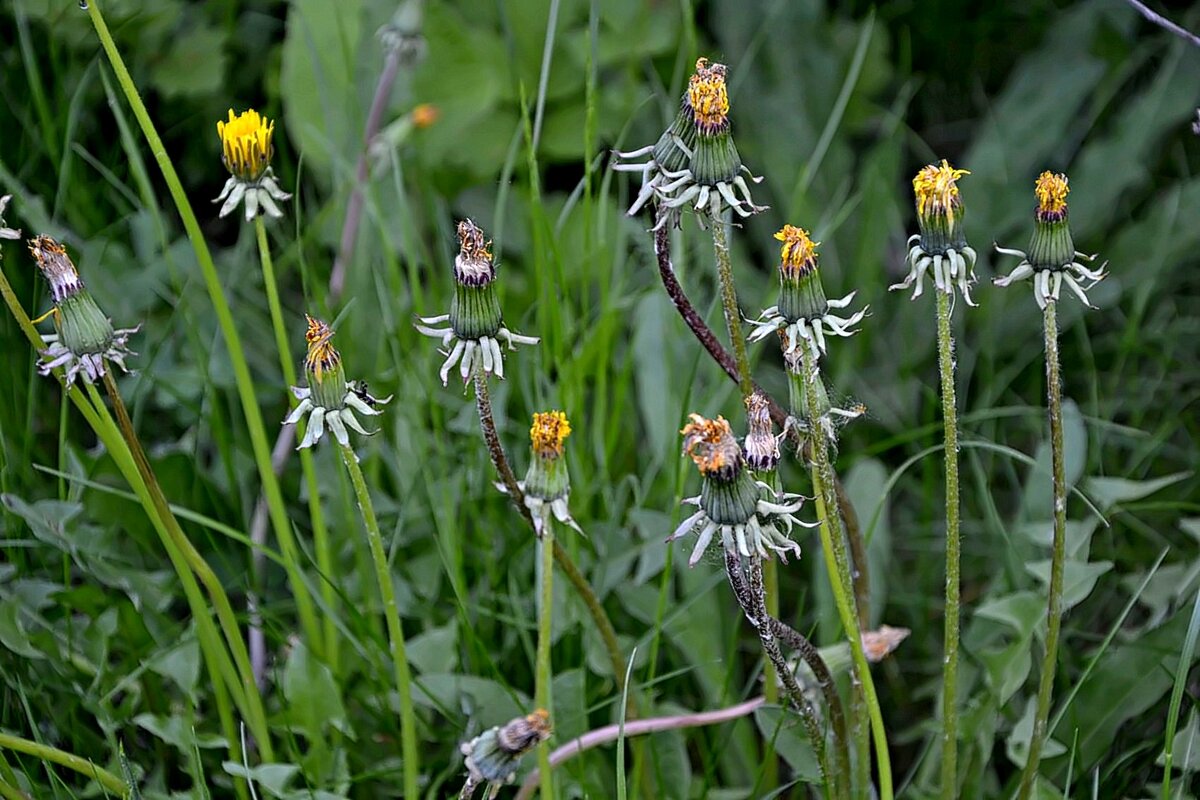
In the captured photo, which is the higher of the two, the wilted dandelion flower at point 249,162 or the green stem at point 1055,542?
the wilted dandelion flower at point 249,162

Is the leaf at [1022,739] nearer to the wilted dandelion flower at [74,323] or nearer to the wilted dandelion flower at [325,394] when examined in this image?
the wilted dandelion flower at [325,394]

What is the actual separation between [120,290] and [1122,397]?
5.77 feet

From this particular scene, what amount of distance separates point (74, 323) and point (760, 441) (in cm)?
66

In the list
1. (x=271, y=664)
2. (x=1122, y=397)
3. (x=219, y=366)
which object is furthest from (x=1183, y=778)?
(x=219, y=366)

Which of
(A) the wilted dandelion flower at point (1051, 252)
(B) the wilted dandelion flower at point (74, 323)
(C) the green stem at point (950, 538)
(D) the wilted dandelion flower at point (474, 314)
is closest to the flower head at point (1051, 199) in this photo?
(A) the wilted dandelion flower at point (1051, 252)

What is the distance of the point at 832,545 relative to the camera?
1170 mm

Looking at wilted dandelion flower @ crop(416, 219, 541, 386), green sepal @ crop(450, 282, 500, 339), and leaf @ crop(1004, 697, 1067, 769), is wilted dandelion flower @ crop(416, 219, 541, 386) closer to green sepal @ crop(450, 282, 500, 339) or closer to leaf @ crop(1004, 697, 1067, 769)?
green sepal @ crop(450, 282, 500, 339)

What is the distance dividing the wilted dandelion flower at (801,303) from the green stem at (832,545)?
2cm

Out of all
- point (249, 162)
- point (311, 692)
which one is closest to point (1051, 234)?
point (249, 162)

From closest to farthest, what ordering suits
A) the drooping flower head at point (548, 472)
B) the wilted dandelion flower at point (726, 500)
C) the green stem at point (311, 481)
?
the wilted dandelion flower at point (726, 500) < the drooping flower head at point (548, 472) < the green stem at point (311, 481)

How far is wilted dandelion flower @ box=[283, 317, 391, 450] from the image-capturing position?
1.06 metres

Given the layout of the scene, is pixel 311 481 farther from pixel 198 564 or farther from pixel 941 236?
pixel 941 236

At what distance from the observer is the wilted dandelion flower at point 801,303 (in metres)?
1.04

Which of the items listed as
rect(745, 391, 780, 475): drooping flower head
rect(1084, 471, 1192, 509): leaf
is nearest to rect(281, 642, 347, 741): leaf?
rect(745, 391, 780, 475): drooping flower head
